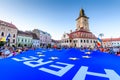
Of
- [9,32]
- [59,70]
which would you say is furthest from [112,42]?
[59,70]

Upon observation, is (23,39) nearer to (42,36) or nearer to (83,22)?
(42,36)

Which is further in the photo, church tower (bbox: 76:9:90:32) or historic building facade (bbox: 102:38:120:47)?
historic building facade (bbox: 102:38:120:47)

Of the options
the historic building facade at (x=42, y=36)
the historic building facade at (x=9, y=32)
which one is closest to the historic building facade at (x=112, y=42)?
the historic building facade at (x=42, y=36)

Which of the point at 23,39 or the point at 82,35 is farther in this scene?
the point at 82,35

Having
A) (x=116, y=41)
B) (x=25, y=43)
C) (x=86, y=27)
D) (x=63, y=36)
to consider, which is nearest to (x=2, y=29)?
(x=25, y=43)

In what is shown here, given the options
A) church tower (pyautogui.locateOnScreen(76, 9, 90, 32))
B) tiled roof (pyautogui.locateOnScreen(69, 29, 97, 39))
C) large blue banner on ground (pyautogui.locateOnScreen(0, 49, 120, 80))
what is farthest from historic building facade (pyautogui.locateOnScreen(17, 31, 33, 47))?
large blue banner on ground (pyautogui.locateOnScreen(0, 49, 120, 80))

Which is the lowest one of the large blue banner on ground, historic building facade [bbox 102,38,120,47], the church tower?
the large blue banner on ground

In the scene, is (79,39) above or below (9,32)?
below

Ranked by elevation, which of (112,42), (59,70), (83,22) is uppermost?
(83,22)

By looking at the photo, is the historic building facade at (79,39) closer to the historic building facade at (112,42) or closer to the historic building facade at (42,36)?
the historic building facade at (42,36)

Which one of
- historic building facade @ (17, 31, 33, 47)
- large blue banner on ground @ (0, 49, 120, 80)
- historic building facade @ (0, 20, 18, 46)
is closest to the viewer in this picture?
large blue banner on ground @ (0, 49, 120, 80)

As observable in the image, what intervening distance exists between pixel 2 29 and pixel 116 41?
262ft

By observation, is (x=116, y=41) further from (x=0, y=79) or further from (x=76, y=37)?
(x=0, y=79)

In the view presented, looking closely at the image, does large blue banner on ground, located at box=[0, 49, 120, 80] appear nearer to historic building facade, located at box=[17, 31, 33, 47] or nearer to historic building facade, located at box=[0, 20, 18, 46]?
→ historic building facade, located at box=[0, 20, 18, 46]
